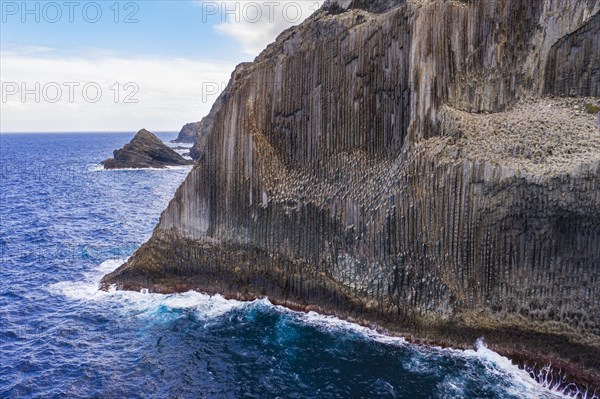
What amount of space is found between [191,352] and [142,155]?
8067 cm

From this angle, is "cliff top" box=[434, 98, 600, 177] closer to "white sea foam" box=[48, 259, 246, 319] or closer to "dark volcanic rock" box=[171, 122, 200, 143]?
"white sea foam" box=[48, 259, 246, 319]

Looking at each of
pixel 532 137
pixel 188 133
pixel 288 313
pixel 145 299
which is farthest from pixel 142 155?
pixel 188 133

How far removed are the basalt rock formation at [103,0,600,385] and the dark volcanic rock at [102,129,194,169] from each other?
231 ft

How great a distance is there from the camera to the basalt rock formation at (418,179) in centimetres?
2270

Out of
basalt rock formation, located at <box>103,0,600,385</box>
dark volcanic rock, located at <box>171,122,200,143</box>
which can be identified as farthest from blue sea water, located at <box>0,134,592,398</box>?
dark volcanic rock, located at <box>171,122,200,143</box>

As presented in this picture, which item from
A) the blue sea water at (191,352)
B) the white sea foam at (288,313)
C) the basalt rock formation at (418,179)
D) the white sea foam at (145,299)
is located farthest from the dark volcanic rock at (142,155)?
the basalt rock formation at (418,179)

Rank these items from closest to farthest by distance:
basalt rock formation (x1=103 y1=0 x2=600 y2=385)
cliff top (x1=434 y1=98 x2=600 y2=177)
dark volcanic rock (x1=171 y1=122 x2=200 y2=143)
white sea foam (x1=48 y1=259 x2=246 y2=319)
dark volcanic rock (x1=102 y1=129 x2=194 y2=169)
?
cliff top (x1=434 y1=98 x2=600 y2=177), basalt rock formation (x1=103 y1=0 x2=600 y2=385), white sea foam (x1=48 y1=259 x2=246 y2=319), dark volcanic rock (x1=102 y1=129 x2=194 y2=169), dark volcanic rock (x1=171 y1=122 x2=200 y2=143)

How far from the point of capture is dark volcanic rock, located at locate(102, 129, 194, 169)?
9894 centimetres

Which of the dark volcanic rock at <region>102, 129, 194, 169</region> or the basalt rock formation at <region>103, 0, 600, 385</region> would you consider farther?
the dark volcanic rock at <region>102, 129, 194, 169</region>

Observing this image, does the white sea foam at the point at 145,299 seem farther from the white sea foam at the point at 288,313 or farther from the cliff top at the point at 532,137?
the cliff top at the point at 532,137

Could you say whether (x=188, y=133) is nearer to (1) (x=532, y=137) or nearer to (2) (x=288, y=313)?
(2) (x=288, y=313)

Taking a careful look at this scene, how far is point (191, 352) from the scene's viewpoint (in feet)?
81.6

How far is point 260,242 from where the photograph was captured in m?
30.7

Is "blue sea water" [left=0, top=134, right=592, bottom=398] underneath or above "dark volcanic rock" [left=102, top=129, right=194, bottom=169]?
underneath
